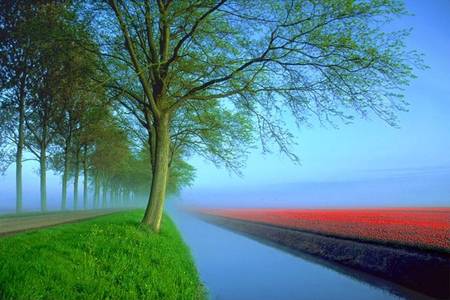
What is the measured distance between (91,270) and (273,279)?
7.88 meters

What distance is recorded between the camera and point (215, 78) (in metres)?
18.6

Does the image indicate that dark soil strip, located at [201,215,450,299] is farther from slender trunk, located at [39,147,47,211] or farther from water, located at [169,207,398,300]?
slender trunk, located at [39,147,47,211]

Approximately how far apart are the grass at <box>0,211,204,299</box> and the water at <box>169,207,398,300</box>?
1996 millimetres

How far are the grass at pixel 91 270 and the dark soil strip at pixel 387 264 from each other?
263 inches

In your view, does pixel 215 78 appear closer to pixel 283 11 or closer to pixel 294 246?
pixel 283 11

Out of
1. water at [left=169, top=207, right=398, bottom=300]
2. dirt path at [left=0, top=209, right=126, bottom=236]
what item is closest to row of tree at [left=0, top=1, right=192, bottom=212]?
dirt path at [left=0, top=209, right=126, bottom=236]

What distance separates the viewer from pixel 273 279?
15000 mm

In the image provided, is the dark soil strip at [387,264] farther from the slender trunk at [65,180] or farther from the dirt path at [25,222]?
the slender trunk at [65,180]

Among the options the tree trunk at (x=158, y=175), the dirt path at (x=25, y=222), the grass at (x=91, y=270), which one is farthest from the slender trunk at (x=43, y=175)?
the grass at (x=91, y=270)

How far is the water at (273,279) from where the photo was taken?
12453 mm

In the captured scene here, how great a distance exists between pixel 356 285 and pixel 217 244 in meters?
15.6

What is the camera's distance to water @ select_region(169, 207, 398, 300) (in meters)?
12.5

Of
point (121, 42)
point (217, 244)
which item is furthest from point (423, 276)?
point (217, 244)

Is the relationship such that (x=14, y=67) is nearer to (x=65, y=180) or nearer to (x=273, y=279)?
(x=65, y=180)
